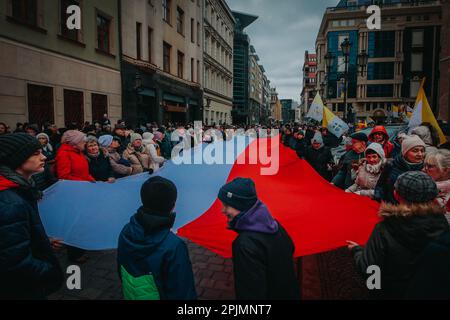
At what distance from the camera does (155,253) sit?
216 cm

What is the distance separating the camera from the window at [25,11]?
11.2 metres

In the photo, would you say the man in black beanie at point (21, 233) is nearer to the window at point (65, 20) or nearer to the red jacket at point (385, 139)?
the red jacket at point (385, 139)

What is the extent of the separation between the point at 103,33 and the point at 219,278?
16.5 m

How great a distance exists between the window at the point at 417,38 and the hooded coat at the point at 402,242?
→ 7647 centimetres

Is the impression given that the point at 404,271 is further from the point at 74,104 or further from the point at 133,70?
the point at 133,70

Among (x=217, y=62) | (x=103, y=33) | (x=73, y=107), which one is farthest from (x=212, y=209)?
(x=217, y=62)

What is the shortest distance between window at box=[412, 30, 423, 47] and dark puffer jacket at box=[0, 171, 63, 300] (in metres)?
77.9

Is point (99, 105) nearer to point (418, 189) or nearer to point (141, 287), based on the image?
point (141, 287)

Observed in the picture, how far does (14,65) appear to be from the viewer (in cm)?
1116

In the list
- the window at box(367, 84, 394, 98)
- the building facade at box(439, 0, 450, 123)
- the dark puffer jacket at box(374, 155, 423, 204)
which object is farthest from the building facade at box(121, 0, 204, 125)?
the window at box(367, 84, 394, 98)

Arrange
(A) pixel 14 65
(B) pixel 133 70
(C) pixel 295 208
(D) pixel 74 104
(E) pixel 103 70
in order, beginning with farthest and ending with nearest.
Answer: (B) pixel 133 70 < (E) pixel 103 70 < (D) pixel 74 104 < (A) pixel 14 65 < (C) pixel 295 208

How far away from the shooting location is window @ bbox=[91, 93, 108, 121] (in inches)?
621

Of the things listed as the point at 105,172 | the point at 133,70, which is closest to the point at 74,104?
the point at 133,70
